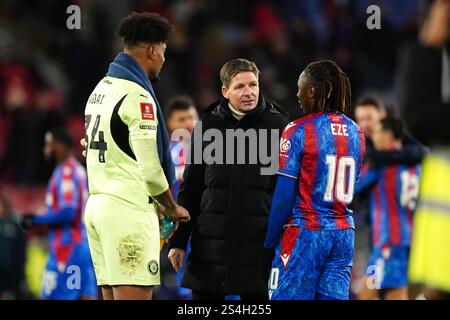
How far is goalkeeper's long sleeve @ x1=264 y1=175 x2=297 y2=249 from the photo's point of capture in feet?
16.0

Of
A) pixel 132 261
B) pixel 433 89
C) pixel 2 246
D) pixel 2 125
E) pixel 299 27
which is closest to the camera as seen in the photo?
pixel 433 89

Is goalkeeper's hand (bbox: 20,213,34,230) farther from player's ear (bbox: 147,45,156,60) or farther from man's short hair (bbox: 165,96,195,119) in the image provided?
player's ear (bbox: 147,45,156,60)

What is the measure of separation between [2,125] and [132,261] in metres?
8.60

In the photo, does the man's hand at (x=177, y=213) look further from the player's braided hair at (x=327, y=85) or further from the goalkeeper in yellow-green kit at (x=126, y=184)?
the player's braided hair at (x=327, y=85)

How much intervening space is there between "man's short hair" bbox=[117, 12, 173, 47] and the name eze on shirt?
1027mm

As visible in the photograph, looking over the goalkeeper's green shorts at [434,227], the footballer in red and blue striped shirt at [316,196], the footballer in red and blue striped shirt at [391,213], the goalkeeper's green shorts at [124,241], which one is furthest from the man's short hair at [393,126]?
the goalkeeper's green shorts at [434,227]

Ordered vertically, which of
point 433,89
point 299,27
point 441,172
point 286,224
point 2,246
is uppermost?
point 299,27

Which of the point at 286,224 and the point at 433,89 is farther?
the point at 286,224

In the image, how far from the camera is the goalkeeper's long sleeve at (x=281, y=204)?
16.0ft

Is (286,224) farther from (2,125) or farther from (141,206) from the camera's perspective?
(2,125)

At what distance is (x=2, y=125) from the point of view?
1311cm

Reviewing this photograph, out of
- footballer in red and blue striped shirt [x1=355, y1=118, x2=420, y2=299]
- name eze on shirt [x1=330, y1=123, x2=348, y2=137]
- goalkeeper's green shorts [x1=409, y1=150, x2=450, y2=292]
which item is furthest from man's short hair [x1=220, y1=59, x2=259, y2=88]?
footballer in red and blue striped shirt [x1=355, y1=118, x2=420, y2=299]

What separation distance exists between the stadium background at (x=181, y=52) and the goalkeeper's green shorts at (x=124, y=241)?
6.99m
